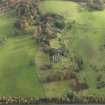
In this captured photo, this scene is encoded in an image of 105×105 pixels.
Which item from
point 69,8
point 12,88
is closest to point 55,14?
point 69,8

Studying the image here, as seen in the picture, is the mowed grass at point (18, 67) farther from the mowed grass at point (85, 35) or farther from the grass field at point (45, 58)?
the mowed grass at point (85, 35)

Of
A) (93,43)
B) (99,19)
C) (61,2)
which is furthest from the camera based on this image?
(61,2)

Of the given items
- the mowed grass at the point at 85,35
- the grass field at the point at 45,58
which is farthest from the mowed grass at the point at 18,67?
the mowed grass at the point at 85,35

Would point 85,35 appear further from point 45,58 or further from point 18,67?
point 18,67

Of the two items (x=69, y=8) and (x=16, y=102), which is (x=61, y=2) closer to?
(x=69, y=8)

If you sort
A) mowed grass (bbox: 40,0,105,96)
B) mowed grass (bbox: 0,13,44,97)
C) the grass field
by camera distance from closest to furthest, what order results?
mowed grass (bbox: 0,13,44,97), the grass field, mowed grass (bbox: 40,0,105,96)

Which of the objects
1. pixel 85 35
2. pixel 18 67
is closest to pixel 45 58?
pixel 18 67

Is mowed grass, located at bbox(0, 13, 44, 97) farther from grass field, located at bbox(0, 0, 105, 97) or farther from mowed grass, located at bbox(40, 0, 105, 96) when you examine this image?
mowed grass, located at bbox(40, 0, 105, 96)

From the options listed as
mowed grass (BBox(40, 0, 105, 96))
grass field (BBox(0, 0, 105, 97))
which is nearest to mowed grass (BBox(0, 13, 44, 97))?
grass field (BBox(0, 0, 105, 97))
